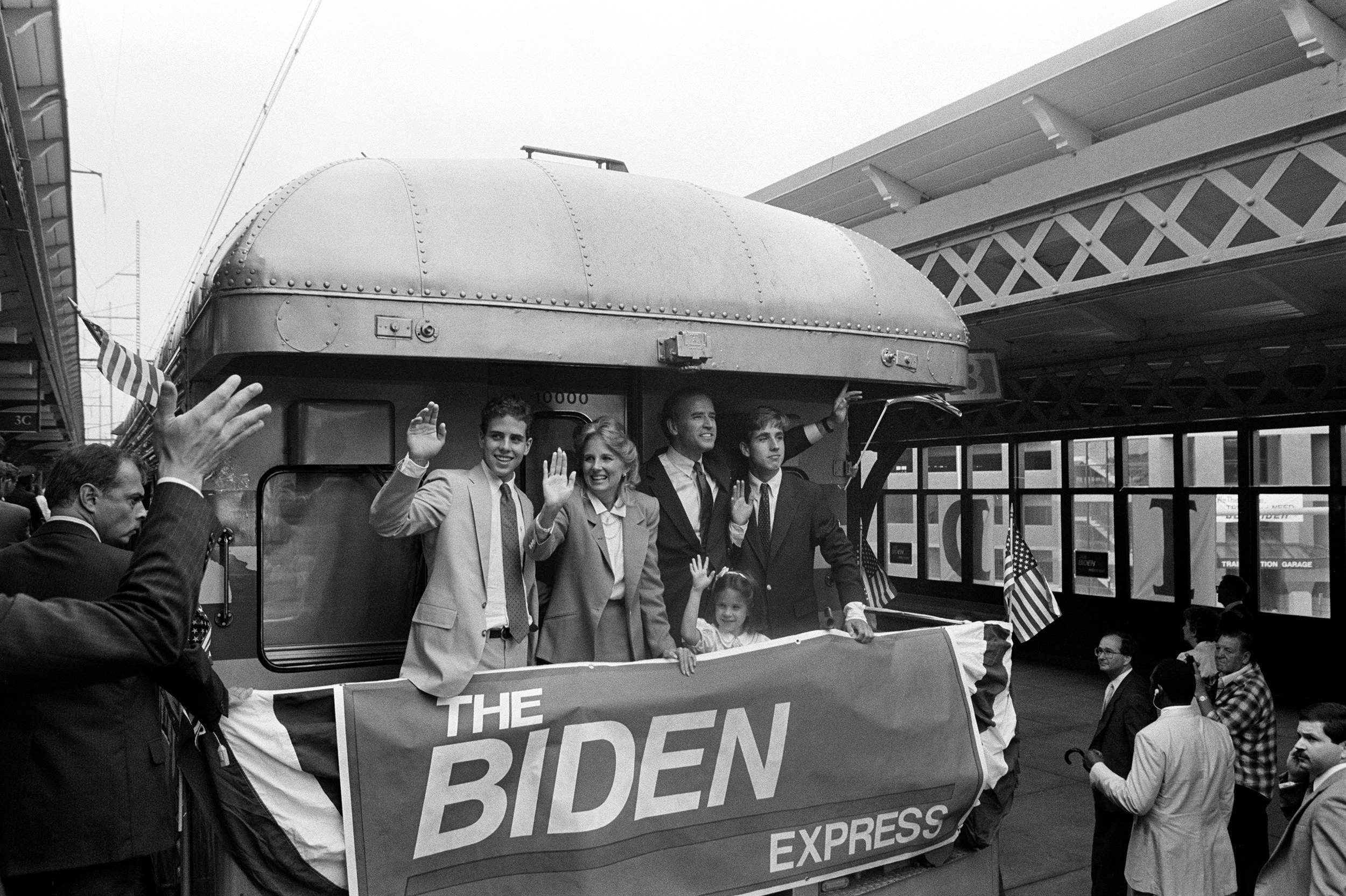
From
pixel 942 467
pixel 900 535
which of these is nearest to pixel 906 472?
pixel 942 467

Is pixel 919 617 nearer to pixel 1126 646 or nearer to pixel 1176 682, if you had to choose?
pixel 1126 646

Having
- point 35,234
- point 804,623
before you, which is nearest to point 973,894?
point 804,623

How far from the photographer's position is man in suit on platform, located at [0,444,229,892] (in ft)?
9.14

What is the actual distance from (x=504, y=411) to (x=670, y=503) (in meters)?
1.21

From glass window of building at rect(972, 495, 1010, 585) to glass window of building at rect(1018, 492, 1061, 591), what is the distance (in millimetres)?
669

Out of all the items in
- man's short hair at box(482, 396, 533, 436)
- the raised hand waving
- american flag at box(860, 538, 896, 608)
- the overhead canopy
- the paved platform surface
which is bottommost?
the paved platform surface

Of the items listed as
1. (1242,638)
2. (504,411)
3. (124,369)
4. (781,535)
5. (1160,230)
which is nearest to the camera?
(124,369)

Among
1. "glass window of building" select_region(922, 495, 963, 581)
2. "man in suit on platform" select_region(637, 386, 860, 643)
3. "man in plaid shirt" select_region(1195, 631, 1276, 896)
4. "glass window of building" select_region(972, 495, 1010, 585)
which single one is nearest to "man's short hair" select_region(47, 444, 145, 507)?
"man in suit on platform" select_region(637, 386, 860, 643)

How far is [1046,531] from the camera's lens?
1401 cm

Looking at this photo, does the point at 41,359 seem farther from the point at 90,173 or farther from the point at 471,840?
the point at 471,840

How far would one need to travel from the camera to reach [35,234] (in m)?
8.83

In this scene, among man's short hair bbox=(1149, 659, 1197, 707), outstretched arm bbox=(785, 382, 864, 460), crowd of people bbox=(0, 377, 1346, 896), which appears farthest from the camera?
outstretched arm bbox=(785, 382, 864, 460)

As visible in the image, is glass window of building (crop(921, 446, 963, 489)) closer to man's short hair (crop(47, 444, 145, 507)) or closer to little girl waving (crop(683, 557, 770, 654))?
little girl waving (crop(683, 557, 770, 654))

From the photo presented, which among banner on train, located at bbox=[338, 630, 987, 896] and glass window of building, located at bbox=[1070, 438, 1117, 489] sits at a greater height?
glass window of building, located at bbox=[1070, 438, 1117, 489]
